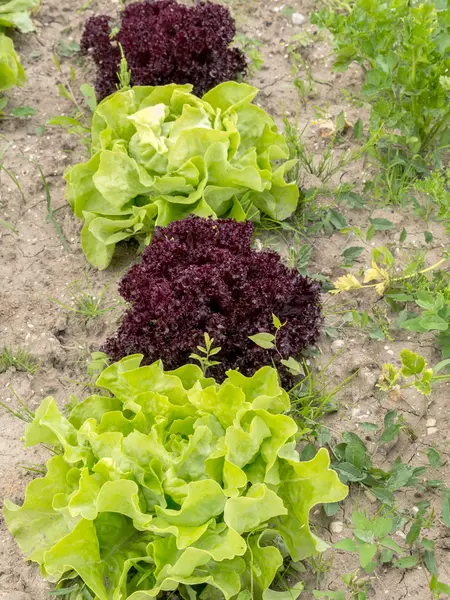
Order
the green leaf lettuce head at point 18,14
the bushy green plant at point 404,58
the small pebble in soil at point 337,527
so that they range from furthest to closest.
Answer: the green leaf lettuce head at point 18,14
the bushy green plant at point 404,58
the small pebble in soil at point 337,527

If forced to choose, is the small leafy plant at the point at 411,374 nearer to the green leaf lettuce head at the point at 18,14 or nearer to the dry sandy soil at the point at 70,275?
the dry sandy soil at the point at 70,275

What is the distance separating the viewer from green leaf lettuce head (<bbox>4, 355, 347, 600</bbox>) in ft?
8.81

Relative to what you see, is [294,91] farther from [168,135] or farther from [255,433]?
[255,433]

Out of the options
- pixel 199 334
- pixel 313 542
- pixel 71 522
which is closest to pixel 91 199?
pixel 199 334

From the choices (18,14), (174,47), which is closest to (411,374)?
(174,47)

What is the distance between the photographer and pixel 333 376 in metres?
3.68

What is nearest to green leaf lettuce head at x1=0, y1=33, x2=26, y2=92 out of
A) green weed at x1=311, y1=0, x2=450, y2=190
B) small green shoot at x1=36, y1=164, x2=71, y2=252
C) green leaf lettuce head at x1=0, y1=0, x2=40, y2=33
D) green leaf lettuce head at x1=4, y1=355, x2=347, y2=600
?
green leaf lettuce head at x1=0, y1=0, x2=40, y2=33

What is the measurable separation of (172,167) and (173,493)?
184cm

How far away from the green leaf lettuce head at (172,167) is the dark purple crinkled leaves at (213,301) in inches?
16.1

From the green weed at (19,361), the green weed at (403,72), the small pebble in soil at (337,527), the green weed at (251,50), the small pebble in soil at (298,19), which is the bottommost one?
the green weed at (19,361)

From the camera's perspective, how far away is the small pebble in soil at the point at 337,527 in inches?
124

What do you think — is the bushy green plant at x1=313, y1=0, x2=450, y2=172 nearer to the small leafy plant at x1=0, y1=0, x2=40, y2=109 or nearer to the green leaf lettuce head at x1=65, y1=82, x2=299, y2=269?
the green leaf lettuce head at x1=65, y1=82, x2=299, y2=269

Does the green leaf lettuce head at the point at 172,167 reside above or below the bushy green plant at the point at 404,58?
below

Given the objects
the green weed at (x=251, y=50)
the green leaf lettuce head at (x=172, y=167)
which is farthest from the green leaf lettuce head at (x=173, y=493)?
the green weed at (x=251, y=50)
